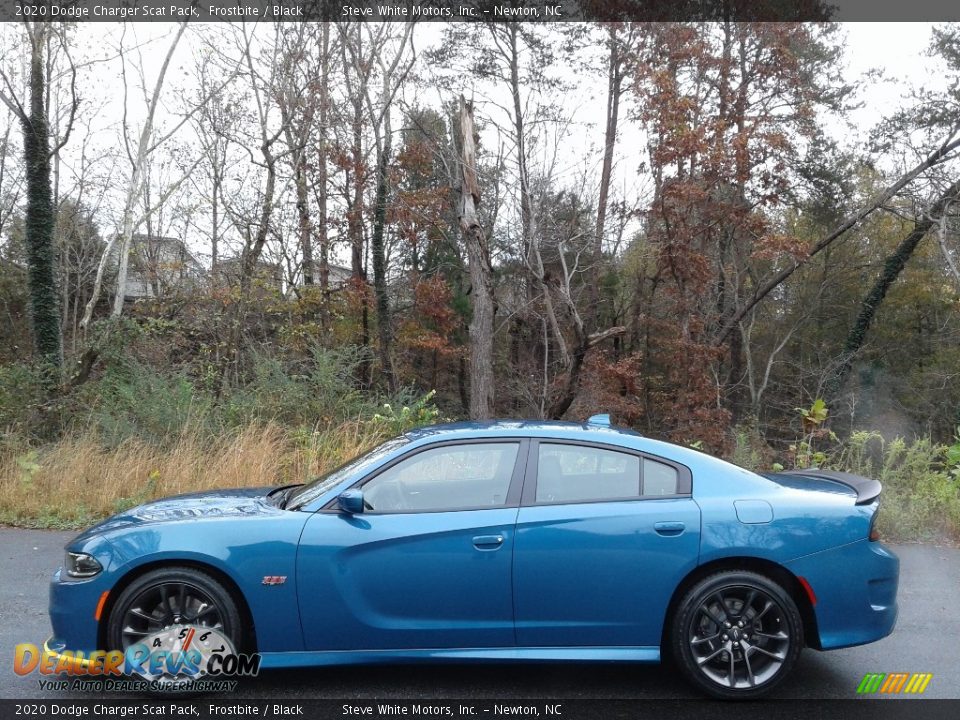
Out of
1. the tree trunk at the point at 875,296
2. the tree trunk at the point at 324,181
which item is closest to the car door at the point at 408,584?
the tree trunk at the point at 324,181

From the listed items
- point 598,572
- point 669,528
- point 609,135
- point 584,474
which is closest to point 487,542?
point 598,572

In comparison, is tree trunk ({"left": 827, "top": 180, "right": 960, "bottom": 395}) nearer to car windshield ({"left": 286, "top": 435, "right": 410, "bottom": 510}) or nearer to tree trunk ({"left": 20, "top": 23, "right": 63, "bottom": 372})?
tree trunk ({"left": 20, "top": 23, "right": 63, "bottom": 372})

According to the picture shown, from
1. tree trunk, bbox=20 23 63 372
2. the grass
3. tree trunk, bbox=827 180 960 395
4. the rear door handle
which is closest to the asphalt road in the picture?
the rear door handle

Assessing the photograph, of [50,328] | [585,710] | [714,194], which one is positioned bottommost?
[585,710]

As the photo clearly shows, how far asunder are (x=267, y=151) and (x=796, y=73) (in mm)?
→ 14808

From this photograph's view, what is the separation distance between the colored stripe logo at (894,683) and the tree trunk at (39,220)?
14.5 m

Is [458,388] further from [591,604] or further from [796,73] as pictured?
[591,604]

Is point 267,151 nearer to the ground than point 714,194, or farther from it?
farther from it

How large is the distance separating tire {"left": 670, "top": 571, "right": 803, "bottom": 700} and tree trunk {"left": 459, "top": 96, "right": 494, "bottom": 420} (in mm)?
11152

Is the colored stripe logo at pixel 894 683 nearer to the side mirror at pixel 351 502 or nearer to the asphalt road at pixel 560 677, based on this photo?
the asphalt road at pixel 560 677

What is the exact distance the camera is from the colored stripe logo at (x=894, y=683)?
4473 millimetres

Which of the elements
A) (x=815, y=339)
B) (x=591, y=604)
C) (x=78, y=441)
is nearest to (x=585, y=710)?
(x=591, y=604)

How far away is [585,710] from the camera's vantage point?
4172mm

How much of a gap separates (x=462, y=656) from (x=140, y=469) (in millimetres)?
6796
